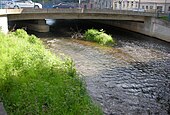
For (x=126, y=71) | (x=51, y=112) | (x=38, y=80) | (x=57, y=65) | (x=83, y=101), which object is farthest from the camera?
(x=126, y=71)

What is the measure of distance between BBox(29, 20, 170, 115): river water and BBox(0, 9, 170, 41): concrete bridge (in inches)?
163

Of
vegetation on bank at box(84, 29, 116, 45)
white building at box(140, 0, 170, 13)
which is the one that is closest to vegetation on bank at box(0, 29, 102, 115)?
vegetation on bank at box(84, 29, 116, 45)

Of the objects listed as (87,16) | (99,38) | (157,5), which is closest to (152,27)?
(87,16)

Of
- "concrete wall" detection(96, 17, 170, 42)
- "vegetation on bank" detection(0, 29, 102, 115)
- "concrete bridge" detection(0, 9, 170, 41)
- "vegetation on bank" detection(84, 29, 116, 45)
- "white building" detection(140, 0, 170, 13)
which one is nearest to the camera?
"vegetation on bank" detection(0, 29, 102, 115)

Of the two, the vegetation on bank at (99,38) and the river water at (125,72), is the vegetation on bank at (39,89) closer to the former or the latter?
the river water at (125,72)

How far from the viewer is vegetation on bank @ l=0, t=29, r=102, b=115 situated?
→ 1005 cm

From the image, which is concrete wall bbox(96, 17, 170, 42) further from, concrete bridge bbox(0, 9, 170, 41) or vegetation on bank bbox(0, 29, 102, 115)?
vegetation on bank bbox(0, 29, 102, 115)

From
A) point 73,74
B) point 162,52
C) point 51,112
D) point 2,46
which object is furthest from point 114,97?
point 162,52

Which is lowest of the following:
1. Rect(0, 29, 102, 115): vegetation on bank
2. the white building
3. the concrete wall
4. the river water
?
the river water

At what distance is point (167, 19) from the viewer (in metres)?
36.9

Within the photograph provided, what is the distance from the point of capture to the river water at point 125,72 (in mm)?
13555

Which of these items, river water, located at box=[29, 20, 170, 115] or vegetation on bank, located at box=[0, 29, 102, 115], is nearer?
vegetation on bank, located at box=[0, 29, 102, 115]

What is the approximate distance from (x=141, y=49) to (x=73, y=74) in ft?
52.4

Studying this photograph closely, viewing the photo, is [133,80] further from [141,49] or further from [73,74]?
[141,49]
